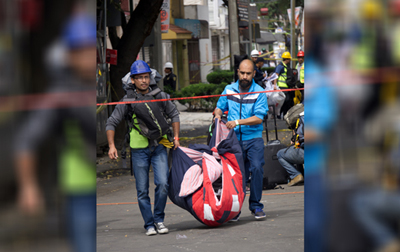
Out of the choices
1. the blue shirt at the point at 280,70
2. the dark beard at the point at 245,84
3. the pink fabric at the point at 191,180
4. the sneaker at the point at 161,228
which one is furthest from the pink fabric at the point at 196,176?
the blue shirt at the point at 280,70

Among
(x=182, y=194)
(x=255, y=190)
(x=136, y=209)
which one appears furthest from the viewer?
(x=136, y=209)

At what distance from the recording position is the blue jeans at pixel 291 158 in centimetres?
791

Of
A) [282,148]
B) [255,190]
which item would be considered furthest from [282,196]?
[255,190]

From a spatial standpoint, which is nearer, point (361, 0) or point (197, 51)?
point (361, 0)

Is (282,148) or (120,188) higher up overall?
(282,148)

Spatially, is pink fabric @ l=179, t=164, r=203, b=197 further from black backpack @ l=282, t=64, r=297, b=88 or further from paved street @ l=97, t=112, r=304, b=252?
black backpack @ l=282, t=64, r=297, b=88

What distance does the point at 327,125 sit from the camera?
1.93m

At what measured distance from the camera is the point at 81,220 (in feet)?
6.16

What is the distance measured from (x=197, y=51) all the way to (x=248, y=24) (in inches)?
873

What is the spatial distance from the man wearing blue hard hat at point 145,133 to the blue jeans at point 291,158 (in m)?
2.72

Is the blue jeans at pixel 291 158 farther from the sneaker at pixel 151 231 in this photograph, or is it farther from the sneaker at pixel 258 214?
the sneaker at pixel 151 231

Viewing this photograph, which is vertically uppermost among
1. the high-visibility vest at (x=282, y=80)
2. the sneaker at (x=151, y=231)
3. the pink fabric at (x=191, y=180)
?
the high-visibility vest at (x=282, y=80)

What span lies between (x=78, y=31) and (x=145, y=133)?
3.76 meters

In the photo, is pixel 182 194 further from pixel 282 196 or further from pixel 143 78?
pixel 282 196
